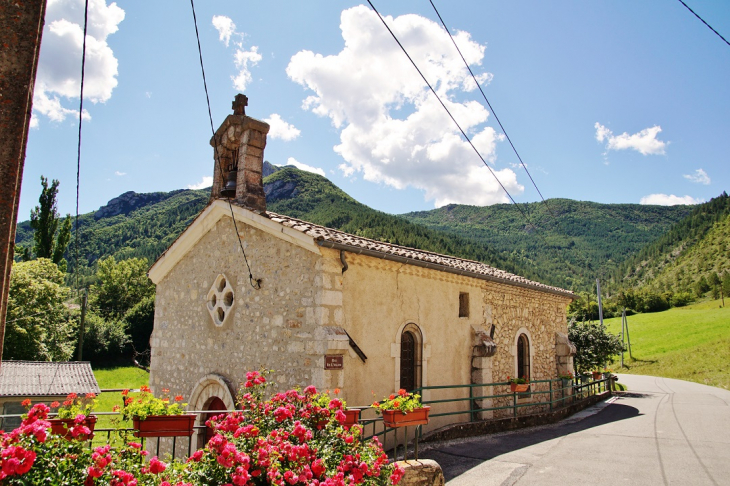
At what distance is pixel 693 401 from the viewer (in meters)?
18.1

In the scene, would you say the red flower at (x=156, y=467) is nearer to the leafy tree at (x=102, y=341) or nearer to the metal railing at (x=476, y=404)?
the metal railing at (x=476, y=404)

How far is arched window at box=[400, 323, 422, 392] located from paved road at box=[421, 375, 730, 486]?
1361mm

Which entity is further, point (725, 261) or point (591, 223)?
point (591, 223)

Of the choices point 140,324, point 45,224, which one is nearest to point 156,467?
Result: point 45,224

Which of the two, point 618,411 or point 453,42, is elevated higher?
point 453,42

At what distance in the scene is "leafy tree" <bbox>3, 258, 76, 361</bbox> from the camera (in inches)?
1035

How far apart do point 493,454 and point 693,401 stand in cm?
1402

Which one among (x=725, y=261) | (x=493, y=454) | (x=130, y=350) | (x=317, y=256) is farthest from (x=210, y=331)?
(x=725, y=261)

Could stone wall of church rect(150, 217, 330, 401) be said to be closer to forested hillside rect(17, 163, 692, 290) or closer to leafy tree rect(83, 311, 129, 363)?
leafy tree rect(83, 311, 129, 363)

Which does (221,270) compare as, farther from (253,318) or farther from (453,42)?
(453,42)

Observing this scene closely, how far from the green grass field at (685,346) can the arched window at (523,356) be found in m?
18.1

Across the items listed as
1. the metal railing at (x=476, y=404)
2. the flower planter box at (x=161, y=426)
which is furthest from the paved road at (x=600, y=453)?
the flower planter box at (x=161, y=426)

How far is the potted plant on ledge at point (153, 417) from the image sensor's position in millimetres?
5121

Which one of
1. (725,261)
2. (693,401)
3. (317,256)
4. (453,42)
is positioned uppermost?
(725,261)
